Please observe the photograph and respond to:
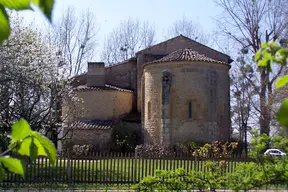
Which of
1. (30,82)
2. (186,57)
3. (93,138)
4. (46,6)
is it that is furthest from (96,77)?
(46,6)

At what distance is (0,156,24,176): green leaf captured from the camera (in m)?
0.94

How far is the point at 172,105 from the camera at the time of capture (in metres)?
28.4

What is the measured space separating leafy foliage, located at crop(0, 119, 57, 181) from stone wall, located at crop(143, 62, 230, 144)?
27.0 metres

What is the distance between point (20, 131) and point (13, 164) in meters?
0.07

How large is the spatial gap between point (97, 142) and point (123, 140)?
1903 millimetres

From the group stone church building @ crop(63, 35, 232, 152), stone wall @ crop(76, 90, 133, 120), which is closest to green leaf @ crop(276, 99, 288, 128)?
stone church building @ crop(63, 35, 232, 152)

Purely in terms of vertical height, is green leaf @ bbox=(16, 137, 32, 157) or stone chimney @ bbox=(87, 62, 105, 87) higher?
stone chimney @ bbox=(87, 62, 105, 87)

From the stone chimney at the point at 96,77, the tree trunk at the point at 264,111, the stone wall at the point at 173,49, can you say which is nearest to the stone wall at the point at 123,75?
the stone wall at the point at 173,49

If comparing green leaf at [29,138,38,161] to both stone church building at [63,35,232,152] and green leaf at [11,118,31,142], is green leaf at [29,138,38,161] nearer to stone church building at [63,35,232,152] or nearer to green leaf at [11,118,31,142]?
green leaf at [11,118,31,142]

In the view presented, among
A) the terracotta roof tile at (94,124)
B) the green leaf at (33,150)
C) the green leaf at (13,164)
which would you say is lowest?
the terracotta roof tile at (94,124)

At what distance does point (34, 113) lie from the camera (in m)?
22.8

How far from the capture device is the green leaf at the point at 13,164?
3.08ft

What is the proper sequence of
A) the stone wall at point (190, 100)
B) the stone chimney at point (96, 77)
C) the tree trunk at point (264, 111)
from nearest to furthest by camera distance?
the stone wall at point (190, 100) → the stone chimney at point (96, 77) → the tree trunk at point (264, 111)

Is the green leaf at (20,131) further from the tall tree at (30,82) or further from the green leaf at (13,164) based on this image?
the tall tree at (30,82)
